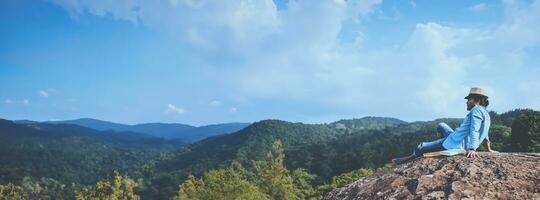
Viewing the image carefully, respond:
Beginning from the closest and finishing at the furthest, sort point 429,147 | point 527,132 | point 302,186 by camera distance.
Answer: point 429,147, point 527,132, point 302,186

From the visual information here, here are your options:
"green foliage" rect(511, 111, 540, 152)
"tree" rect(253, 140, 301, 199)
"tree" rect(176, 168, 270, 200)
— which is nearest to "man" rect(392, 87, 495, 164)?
"tree" rect(176, 168, 270, 200)

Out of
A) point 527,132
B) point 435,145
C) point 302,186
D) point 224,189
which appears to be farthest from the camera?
point 302,186

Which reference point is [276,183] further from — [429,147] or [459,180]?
[459,180]

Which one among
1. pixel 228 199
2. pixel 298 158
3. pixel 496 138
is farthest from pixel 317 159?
pixel 228 199

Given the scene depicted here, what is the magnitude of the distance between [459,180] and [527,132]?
5880 centimetres

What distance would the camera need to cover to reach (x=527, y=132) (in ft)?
192

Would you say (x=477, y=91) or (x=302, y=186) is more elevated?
(x=477, y=91)

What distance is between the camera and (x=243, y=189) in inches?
1967

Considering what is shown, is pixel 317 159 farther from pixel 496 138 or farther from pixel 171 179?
pixel 496 138

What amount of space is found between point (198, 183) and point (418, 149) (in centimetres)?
5142

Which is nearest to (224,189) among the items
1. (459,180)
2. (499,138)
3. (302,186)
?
(302,186)

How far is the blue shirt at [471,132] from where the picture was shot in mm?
8539

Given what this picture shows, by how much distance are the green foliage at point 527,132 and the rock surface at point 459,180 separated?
173ft

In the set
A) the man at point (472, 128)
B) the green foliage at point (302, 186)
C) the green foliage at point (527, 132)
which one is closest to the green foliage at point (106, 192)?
the green foliage at point (302, 186)
